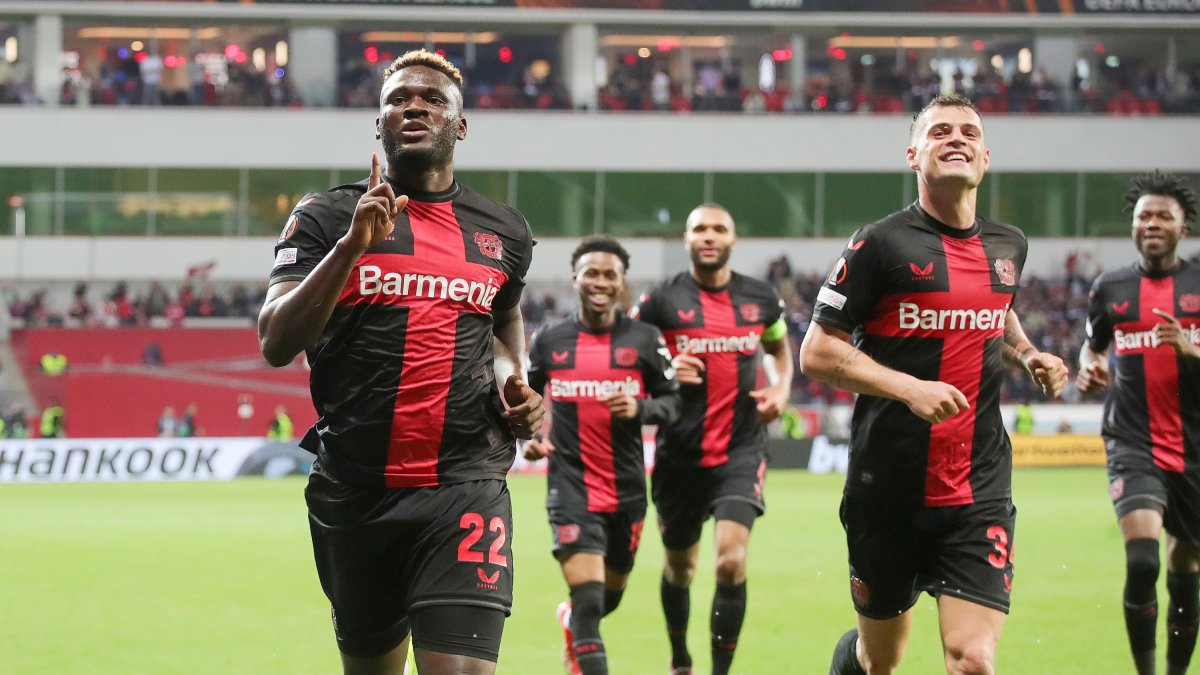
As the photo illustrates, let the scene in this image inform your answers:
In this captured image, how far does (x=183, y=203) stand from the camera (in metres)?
36.2

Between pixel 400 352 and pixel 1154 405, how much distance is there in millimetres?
4758

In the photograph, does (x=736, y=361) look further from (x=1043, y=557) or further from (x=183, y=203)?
(x=183, y=203)

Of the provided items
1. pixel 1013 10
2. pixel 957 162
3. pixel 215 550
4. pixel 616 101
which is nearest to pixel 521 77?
pixel 616 101

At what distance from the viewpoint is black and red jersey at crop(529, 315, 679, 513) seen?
26.3ft

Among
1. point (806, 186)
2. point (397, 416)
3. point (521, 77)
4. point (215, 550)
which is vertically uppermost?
point (521, 77)

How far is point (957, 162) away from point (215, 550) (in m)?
10.9

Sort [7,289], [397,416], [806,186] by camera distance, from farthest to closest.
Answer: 1. [806,186]
2. [7,289]
3. [397,416]

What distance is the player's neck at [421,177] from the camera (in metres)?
4.81

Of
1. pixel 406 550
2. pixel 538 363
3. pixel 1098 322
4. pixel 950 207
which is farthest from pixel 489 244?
pixel 1098 322

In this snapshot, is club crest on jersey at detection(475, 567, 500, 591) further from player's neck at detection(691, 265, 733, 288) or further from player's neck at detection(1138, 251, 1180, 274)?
player's neck at detection(1138, 251, 1180, 274)

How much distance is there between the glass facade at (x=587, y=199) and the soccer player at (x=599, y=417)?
88.0 feet

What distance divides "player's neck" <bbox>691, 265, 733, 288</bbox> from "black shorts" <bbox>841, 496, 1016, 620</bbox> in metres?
3.32

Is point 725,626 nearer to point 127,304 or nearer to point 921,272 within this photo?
point 921,272

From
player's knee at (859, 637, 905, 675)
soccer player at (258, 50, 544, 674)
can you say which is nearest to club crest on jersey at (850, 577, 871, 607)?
player's knee at (859, 637, 905, 675)
